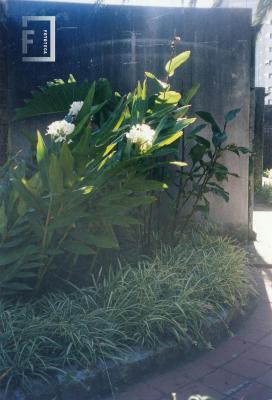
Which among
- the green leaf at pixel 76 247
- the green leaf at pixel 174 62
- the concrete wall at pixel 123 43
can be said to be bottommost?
the green leaf at pixel 76 247

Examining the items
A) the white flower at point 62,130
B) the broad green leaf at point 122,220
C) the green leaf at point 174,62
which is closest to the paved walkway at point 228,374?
the broad green leaf at point 122,220

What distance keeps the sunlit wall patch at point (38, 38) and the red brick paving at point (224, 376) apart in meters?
3.67

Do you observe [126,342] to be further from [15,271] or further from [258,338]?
[258,338]

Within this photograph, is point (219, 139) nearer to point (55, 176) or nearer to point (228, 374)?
point (55, 176)

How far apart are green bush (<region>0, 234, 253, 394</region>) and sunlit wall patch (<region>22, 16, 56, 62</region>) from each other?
2.72 meters

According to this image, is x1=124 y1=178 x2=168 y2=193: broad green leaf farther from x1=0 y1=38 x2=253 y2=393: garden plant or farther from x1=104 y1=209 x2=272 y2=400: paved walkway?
x1=104 y1=209 x2=272 y2=400: paved walkway

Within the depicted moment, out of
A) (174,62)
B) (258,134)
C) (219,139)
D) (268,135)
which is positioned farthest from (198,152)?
(268,135)

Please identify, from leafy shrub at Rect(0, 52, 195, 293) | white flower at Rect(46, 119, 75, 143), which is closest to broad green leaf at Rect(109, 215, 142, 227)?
leafy shrub at Rect(0, 52, 195, 293)

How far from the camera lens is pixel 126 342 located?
11.1ft

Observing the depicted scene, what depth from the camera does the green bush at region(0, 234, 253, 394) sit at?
3062 mm

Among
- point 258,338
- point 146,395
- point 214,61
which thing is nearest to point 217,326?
point 258,338

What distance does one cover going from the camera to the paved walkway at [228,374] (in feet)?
10.2

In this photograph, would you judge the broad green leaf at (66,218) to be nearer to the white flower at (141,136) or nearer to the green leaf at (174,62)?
the white flower at (141,136)

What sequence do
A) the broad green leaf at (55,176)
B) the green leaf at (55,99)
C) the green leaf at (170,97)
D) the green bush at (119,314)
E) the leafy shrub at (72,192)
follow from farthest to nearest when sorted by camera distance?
1. the green leaf at (55,99)
2. the green leaf at (170,97)
3. the leafy shrub at (72,192)
4. the broad green leaf at (55,176)
5. the green bush at (119,314)
